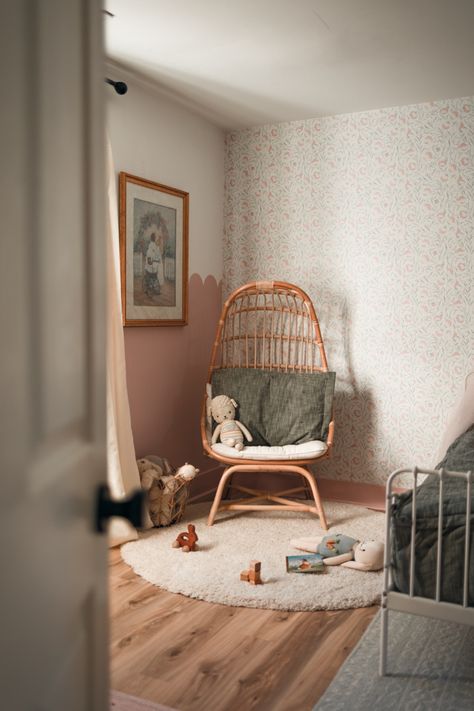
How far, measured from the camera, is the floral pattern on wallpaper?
3686 millimetres

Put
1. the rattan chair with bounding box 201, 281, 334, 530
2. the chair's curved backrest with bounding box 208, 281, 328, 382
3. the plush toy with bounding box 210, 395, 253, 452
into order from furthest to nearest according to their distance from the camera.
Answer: the chair's curved backrest with bounding box 208, 281, 328, 382, the rattan chair with bounding box 201, 281, 334, 530, the plush toy with bounding box 210, 395, 253, 452

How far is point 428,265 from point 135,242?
66.0 inches

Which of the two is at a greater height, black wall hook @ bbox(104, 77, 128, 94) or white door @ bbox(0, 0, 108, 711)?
black wall hook @ bbox(104, 77, 128, 94)

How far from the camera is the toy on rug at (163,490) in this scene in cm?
332

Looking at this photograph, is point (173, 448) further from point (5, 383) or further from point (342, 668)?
point (5, 383)

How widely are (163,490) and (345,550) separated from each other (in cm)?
97

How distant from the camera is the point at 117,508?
2.70 feet

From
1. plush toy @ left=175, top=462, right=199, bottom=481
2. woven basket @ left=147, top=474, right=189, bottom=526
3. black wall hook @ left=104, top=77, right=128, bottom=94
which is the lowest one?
woven basket @ left=147, top=474, right=189, bottom=526

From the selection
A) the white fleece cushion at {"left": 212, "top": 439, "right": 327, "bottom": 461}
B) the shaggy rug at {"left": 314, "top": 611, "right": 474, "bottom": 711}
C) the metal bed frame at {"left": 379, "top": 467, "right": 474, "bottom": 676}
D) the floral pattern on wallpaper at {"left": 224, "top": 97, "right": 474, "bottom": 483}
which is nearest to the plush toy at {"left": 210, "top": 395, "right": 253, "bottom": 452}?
the white fleece cushion at {"left": 212, "top": 439, "right": 327, "bottom": 461}

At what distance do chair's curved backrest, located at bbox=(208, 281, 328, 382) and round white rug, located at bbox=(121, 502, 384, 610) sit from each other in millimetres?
870

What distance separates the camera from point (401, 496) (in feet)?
6.77

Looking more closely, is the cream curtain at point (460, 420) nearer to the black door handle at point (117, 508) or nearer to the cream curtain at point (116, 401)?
the cream curtain at point (116, 401)

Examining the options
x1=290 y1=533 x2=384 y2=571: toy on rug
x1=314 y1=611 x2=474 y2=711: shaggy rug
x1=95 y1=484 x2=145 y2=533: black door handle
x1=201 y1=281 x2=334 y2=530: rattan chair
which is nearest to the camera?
x1=95 y1=484 x2=145 y2=533: black door handle

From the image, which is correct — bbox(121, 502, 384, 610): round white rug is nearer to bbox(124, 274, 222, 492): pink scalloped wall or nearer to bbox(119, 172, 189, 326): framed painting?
bbox(124, 274, 222, 492): pink scalloped wall
